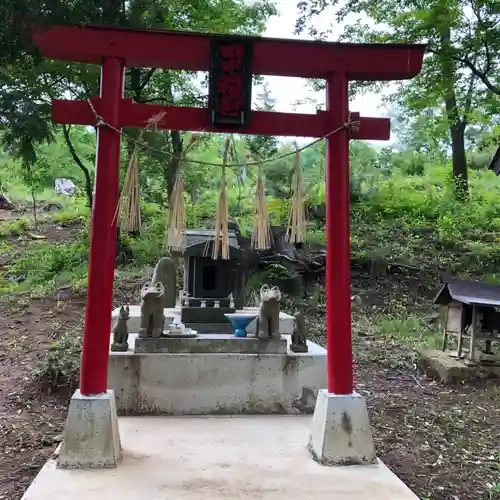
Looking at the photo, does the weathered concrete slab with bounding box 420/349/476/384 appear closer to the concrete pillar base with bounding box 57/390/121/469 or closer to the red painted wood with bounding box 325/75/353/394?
the red painted wood with bounding box 325/75/353/394

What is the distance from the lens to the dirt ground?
161 inches

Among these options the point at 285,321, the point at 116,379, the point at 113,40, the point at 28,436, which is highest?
the point at 113,40

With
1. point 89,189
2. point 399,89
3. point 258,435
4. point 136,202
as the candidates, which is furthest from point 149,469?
point 399,89

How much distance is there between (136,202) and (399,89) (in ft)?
34.0

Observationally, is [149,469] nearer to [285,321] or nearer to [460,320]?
[285,321]

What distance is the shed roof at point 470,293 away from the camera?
21.2 feet

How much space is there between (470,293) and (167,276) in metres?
4.03

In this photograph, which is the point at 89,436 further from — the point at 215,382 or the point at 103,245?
the point at 215,382

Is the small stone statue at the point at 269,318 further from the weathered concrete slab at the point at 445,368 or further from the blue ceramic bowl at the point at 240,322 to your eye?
the weathered concrete slab at the point at 445,368

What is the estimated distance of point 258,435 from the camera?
447 cm

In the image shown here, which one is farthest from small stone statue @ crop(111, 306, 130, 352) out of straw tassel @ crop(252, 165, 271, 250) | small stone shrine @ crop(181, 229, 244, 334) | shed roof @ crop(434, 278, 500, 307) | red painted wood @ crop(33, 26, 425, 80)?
shed roof @ crop(434, 278, 500, 307)

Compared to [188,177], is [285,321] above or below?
below

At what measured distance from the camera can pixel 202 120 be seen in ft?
13.1

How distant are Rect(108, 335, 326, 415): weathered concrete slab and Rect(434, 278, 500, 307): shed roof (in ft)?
7.91
